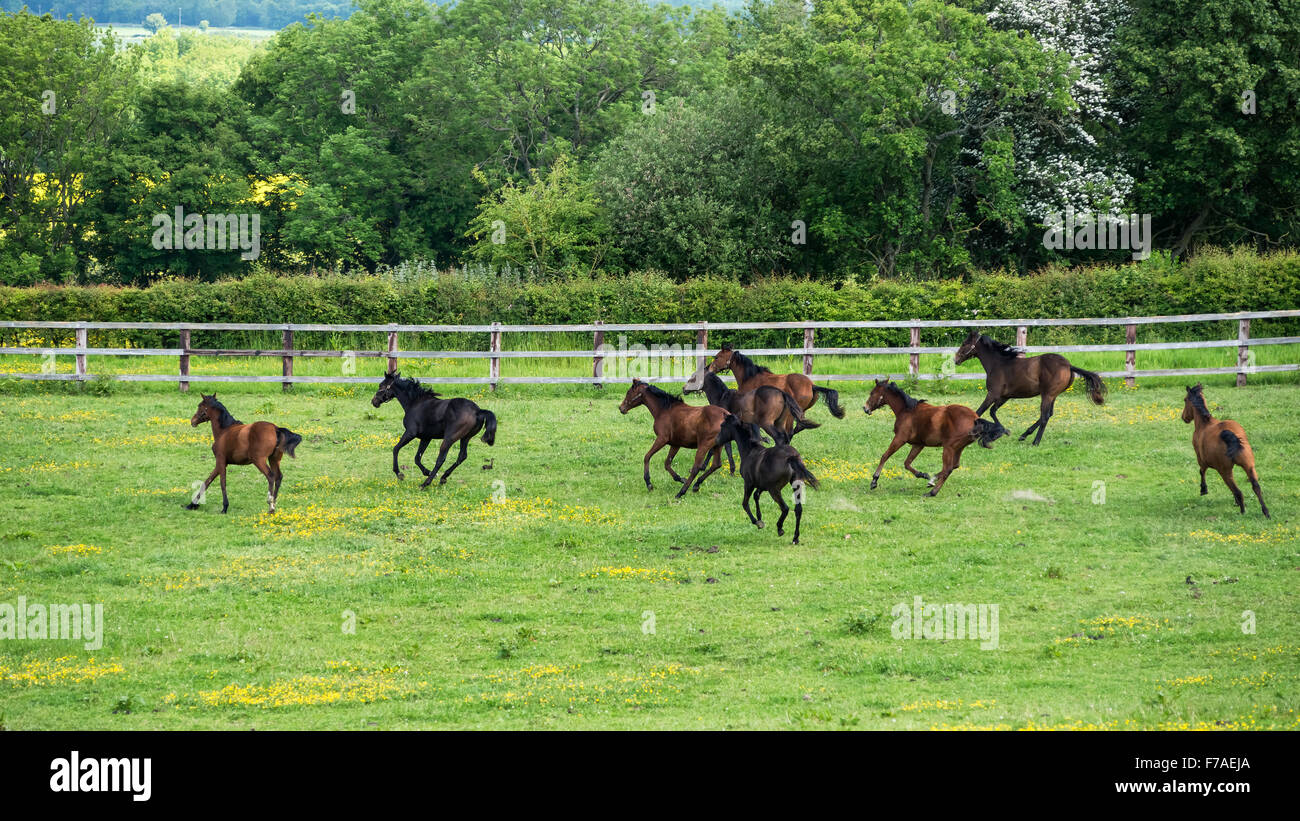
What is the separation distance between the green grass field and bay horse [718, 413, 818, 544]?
0.49 metres

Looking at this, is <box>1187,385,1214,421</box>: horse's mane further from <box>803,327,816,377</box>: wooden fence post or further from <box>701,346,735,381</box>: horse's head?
<box>803,327,816,377</box>: wooden fence post

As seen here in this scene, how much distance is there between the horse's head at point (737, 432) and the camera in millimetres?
15383

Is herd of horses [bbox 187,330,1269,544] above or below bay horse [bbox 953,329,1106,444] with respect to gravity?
below

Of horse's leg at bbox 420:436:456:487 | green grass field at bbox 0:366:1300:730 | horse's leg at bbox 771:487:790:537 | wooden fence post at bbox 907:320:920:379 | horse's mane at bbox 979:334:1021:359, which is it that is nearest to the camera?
green grass field at bbox 0:366:1300:730

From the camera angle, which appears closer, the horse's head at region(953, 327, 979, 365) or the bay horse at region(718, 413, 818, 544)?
the bay horse at region(718, 413, 818, 544)

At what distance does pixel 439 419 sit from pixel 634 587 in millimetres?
5451

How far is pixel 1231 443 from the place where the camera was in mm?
15258

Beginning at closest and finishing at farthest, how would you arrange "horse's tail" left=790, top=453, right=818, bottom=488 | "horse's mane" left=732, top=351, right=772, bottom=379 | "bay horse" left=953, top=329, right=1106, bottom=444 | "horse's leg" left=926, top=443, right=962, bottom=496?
"horse's tail" left=790, top=453, right=818, bottom=488, "horse's leg" left=926, top=443, right=962, bottom=496, "horse's mane" left=732, top=351, right=772, bottom=379, "bay horse" left=953, top=329, right=1106, bottom=444

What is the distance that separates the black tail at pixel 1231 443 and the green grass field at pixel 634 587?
0.91 meters

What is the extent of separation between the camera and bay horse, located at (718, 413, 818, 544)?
48.2ft

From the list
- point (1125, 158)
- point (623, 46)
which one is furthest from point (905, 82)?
point (623, 46)

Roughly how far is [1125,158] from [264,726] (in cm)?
3668


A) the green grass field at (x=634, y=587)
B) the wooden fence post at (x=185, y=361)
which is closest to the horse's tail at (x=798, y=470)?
the green grass field at (x=634, y=587)

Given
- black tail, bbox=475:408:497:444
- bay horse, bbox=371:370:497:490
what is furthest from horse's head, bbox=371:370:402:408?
black tail, bbox=475:408:497:444
